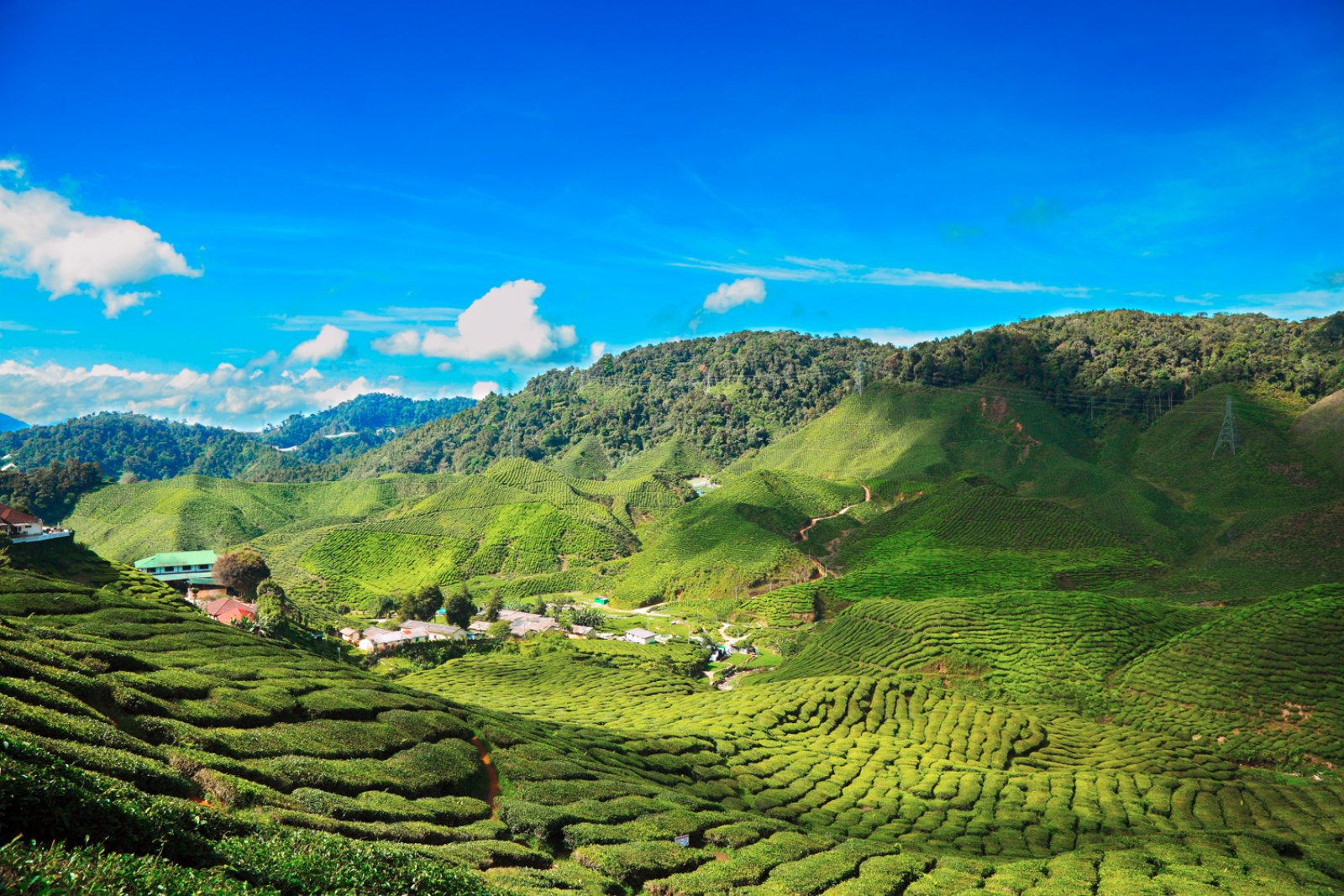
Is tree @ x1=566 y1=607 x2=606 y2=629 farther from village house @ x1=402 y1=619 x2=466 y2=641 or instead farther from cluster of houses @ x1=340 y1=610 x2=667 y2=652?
village house @ x1=402 y1=619 x2=466 y2=641

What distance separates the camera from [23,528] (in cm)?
4988

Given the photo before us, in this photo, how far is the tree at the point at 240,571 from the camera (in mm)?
68375

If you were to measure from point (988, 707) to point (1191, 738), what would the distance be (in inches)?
484

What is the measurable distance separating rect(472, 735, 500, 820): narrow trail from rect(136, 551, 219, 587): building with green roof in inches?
2256

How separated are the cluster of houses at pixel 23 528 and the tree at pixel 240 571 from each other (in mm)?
15850

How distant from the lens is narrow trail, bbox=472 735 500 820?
24.0 meters

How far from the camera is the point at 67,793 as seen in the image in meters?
11.2

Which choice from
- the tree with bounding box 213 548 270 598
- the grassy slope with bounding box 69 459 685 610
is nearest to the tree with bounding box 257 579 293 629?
the tree with bounding box 213 548 270 598

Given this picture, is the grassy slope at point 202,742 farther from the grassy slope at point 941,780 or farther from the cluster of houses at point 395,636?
the cluster of houses at point 395,636

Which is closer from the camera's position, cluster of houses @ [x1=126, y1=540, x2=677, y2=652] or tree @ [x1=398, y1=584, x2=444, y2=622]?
cluster of houses @ [x1=126, y1=540, x2=677, y2=652]

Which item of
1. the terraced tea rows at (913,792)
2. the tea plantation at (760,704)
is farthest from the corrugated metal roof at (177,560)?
the terraced tea rows at (913,792)

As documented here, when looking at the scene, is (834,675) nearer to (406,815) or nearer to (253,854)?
(406,815)

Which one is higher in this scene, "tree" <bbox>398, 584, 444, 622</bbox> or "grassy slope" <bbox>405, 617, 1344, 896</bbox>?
"tree" <bbox>398, 584, 444, 622</bbox>

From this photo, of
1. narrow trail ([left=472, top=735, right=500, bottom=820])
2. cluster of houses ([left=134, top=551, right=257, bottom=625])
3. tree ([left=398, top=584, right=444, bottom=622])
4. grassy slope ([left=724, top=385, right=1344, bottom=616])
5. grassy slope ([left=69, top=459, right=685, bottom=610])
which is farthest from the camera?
grassy slope ([left=69, top=459, right=685, bottom=610])
